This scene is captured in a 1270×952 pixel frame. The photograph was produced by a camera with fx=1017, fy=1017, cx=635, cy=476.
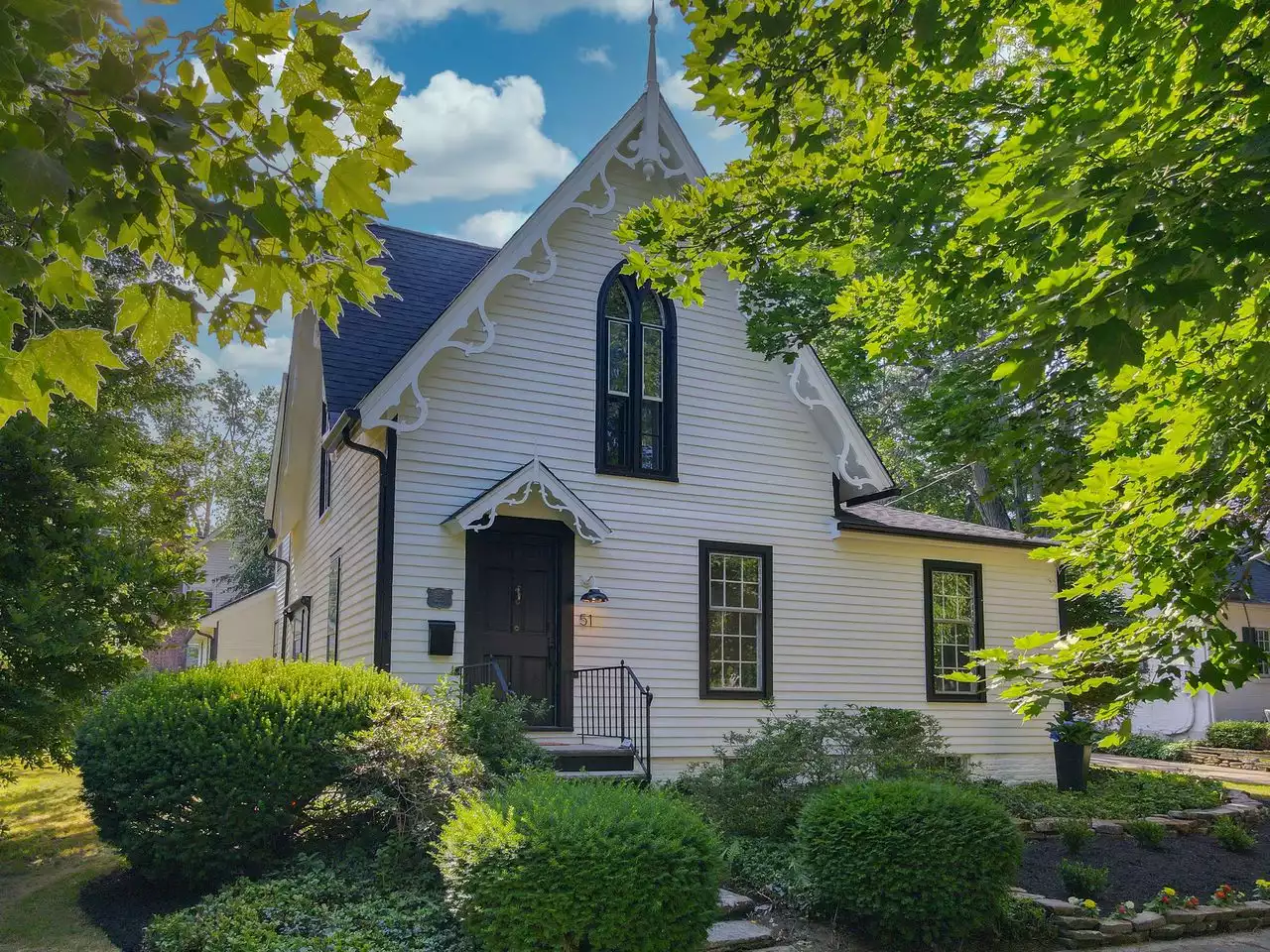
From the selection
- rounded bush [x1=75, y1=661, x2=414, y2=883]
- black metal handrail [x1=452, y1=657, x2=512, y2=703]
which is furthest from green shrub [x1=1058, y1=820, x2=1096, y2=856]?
rounded bush [x1=75, y1=661, x2=414, y2=883]

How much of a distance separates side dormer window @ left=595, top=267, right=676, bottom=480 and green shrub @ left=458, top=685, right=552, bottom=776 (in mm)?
4218

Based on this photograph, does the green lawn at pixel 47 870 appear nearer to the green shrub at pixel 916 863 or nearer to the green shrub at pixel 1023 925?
the green shrub at pixel 916 863


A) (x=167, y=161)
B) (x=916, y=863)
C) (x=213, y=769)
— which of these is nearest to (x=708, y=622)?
(x=916, y=863)

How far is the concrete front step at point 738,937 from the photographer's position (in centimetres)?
701

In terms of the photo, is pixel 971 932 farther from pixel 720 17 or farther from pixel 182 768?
pixel 720 17

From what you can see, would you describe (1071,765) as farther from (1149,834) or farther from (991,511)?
(991,511)

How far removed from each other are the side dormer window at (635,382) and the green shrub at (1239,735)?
57.1ft

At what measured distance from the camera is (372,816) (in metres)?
8.17

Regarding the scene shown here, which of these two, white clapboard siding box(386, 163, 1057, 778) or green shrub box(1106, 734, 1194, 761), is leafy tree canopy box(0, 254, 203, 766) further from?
green shrub box(1106, 734, 1194, 761)

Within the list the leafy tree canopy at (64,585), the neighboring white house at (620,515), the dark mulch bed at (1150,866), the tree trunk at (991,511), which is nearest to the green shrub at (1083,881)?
the dark mulch bed at (1150,866)

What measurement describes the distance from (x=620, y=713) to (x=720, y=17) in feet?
25.6

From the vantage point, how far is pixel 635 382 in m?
12.6

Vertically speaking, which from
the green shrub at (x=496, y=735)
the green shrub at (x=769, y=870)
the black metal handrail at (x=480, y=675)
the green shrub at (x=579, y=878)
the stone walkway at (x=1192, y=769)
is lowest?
the stone walkway at (x=1192, y=769)

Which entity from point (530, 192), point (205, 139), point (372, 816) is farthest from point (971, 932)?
point (530, 192)
